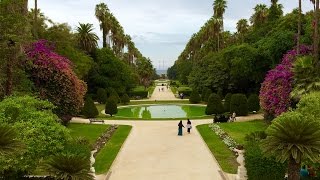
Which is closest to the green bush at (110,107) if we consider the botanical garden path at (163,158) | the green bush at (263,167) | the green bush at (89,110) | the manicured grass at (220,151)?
the green bush at (89,110)

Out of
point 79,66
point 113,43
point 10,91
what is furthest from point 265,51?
point 113,43

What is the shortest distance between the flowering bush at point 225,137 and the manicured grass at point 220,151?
0.86 ft

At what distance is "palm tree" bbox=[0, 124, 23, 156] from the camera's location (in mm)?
13726

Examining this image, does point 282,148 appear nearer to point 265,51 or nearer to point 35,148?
point 35,148

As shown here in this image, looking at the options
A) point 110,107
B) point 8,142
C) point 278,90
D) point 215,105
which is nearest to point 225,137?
point 278,90

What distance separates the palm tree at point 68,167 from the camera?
14.8 meters

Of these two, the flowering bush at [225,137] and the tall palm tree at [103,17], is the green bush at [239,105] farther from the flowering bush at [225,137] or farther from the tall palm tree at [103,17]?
the tall palm tree at [103,17]

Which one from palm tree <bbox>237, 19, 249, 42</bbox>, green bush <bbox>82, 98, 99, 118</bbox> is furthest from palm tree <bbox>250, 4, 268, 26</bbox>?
green bush <bbox>82, 98, 99, 118</bbox>

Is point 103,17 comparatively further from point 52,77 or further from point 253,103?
point 52,77

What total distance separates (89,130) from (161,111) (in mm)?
22019

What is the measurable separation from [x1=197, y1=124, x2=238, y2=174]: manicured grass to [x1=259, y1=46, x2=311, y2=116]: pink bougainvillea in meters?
4.99

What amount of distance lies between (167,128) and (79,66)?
17.6m

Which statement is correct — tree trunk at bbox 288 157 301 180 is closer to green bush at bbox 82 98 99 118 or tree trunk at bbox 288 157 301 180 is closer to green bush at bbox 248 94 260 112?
green bush at bbox 248 94 260 112

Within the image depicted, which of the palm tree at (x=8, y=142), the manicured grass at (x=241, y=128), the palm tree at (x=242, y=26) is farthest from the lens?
the palm tree at (x=242, y=26)
